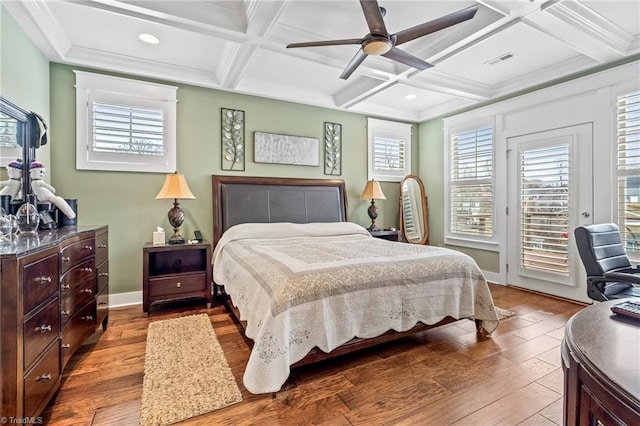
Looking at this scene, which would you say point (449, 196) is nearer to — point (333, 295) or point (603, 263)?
point (603, 263)

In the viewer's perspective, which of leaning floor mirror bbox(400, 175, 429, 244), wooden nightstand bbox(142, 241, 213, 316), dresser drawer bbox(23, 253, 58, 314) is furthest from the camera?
leaning floor mirror bbox(400, 175, 429, 244)

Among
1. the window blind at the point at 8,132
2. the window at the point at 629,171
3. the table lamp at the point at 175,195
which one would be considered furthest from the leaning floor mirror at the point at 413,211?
the window blind at the point at 8,132

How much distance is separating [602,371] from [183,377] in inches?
83.4

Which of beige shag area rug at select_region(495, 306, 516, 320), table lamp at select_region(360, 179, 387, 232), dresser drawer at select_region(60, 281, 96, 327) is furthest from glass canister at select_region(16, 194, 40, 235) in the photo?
beige shag area rug at select_region(495, 306, 516, 320)

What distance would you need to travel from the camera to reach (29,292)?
1.36 metres

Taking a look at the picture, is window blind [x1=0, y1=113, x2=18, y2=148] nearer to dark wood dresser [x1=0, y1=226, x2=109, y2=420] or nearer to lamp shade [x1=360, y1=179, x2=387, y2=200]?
dark wood dresser [x1=0, y1=226, x2=109, y2=420]

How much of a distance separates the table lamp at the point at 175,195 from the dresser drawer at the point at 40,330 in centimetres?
177

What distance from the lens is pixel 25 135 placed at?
94.3 inches

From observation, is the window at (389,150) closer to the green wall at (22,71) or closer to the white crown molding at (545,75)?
the white crown molding at (545,75)

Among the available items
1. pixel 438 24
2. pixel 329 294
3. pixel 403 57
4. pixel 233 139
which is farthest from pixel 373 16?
pixel 233 139

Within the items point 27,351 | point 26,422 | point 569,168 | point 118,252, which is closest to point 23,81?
point 118,252

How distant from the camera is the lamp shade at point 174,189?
3330 millimetres

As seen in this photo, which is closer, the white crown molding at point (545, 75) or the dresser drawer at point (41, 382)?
the dresser drawer at point (41, 382)

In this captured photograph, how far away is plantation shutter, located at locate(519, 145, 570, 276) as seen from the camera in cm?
363
